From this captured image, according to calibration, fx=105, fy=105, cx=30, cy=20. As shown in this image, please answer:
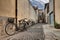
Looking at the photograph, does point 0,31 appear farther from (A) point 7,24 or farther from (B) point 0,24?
(A) point 7,24

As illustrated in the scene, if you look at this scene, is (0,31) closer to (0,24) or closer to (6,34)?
(0,24)

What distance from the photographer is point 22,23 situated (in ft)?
28.7

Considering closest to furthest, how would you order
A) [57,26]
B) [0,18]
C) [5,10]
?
[0,18] → [5,10] → [57,26]

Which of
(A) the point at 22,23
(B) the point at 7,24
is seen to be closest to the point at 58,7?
(A) the point at 22,23

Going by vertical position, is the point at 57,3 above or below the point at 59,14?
above

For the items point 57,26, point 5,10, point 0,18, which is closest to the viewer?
point 0,18

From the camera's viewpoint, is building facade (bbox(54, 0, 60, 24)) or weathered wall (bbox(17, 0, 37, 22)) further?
building facade (bbox(54, 0, 60, 24))

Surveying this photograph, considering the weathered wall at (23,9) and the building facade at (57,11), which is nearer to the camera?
the weathered wall at (23,9)

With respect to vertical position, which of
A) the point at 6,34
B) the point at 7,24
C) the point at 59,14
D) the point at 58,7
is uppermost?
the point at 58,7

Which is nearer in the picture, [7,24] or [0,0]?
[0,0]

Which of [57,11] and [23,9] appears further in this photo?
[23,9]

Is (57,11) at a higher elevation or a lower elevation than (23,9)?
lower

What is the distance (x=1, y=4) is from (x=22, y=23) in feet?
Answer: 13.1

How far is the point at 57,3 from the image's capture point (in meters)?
8.83
